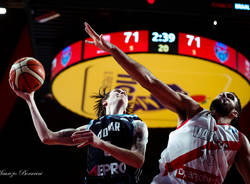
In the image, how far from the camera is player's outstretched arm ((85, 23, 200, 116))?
237 cm

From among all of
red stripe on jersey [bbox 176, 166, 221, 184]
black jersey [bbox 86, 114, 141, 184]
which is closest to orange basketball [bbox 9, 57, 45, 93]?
black jersey [bbox 86, 114, 141, 184]

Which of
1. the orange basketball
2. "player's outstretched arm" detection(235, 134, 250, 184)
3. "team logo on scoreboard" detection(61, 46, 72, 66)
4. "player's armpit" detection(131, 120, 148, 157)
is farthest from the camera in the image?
"team logo on scoreboard" detection(61, 46, 72, 66)

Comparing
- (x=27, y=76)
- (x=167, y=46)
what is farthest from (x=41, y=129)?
(x=167, y=46)

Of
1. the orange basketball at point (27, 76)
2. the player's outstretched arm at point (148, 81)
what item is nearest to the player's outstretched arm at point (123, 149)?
the player's outstretched arm at point (148, 81)

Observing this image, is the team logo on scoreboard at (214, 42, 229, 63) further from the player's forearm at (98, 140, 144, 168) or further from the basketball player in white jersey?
the player's forearm at (98, 140, 144, 168)

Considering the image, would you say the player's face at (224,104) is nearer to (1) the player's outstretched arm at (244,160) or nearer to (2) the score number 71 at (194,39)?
(1) the player's outstretched arm at (244,160)

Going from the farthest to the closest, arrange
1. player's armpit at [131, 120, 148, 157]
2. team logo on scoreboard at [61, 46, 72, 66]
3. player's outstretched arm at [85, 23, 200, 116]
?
team logo on scoreboard at [61, 46, 72, 66] < player's armpit at [131, 120, 148, 157] < player's outstretched arm at [85, 23, 200, 116]

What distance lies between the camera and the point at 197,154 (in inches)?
98.5

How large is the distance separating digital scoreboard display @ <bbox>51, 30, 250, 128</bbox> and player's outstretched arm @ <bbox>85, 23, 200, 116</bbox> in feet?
6.20

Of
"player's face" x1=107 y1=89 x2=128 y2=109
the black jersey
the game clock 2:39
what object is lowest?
the black jersey

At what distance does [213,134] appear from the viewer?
2584mm

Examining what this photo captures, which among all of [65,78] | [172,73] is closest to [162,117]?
[172,73]

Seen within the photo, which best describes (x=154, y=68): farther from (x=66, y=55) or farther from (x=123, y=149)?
(x=123, y=149)

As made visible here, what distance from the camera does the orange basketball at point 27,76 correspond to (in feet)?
10.4
